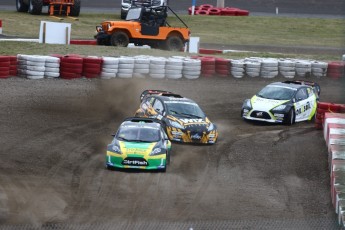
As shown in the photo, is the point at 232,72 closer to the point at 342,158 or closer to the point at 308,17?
the point at 342,158

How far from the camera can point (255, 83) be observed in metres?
32.5

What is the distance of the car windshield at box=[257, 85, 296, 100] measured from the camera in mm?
27361

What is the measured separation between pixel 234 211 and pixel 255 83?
15.4 meters

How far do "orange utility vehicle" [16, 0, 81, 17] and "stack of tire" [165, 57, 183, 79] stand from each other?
16.4 m

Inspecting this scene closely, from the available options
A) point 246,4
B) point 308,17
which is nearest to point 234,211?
point 308,17

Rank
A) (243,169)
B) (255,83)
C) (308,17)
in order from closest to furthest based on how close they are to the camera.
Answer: (243,169) < (255,83) < (308,17)

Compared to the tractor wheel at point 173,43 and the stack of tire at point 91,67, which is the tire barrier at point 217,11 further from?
the stack of tire at point 91,67

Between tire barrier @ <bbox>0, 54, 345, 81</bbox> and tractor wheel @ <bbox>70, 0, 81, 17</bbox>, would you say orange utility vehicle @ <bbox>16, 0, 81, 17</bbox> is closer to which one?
tractor wheel @ <bbox>70, 0, 81, 17</bbox>

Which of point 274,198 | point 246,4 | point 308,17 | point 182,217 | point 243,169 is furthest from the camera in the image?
point 246,4

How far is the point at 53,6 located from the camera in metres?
46.7

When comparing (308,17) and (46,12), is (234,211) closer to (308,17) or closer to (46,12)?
(46,12)

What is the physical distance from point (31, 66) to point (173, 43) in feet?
32.0

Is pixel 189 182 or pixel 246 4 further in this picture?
pixel 246 4

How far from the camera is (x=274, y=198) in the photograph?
61.3 ft
